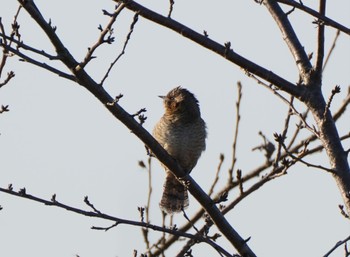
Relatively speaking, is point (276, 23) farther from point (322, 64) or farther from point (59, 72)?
point (59, 72)

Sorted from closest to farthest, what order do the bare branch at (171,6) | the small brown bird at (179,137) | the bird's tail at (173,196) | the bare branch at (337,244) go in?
the bare branch at (337,244), the bare branch at (171,6), the small brown bird at (179,137), the bird's tail at (173,196)

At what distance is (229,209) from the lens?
219 inches

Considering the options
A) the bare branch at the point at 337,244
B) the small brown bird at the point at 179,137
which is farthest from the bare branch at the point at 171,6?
the small brown bird at the point at 179,137

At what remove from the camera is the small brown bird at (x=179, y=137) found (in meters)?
7.65

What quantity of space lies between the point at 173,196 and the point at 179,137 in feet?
2.41

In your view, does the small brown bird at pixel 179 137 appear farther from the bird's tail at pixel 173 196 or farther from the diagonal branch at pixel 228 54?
the diagonal branch at pixel 228 54

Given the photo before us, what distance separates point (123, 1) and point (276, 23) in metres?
1.37

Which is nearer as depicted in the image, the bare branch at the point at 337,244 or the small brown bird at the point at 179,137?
the bare branch at the point at 337,244

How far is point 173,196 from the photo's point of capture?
8047 mm

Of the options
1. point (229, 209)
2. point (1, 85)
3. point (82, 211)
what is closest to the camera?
point (82, 211)

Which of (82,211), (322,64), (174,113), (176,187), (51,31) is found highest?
(174,113)

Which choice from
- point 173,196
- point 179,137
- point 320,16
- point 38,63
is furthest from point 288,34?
point 173,196

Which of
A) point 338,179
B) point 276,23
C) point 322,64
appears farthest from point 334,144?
point 276,23

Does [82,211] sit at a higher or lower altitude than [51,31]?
lower
